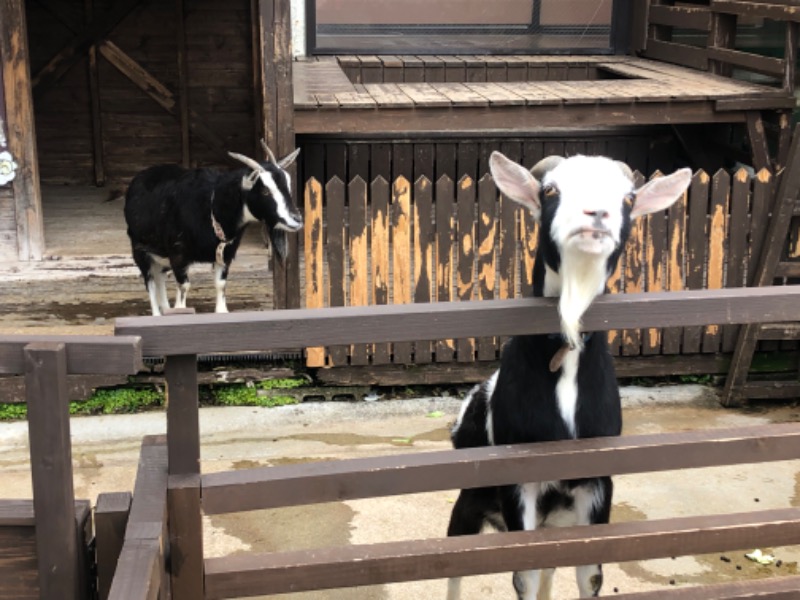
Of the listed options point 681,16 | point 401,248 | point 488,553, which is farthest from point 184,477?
point 681,16

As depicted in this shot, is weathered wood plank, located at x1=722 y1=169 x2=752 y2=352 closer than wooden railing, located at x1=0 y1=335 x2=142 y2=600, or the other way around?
wooden railing, located at x1=0 y1=335 x2=142 y2=600

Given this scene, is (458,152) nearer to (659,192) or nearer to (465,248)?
(465,248)

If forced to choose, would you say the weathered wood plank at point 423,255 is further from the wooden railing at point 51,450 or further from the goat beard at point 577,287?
the wooden railing at point 51,450

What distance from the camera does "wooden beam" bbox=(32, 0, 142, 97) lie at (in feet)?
36.1

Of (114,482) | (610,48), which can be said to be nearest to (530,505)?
(114,482)

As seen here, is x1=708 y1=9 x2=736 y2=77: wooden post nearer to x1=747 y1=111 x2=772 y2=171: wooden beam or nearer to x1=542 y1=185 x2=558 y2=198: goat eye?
x1=747 y1=111 x2=772 y2=171: wooden beam

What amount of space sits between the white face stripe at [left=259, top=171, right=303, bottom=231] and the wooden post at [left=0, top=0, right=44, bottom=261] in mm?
2309

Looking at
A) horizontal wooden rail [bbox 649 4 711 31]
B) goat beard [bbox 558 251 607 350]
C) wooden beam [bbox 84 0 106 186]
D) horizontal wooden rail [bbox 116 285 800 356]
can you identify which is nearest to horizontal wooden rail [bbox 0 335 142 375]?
horizontal wooden rail [bbox 116 285 800 356]

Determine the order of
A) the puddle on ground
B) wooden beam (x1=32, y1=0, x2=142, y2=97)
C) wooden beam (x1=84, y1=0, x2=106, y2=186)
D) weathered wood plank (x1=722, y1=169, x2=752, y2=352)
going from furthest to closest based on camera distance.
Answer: wooden beam (x1=84, y1=0, x2=106, y2=186) → wooden beam (x1=32, y1=0, x2=142, y2=97) → weathered wood plank (x1=722, y1=169, x2=752, y2=352) → the puddle on ground

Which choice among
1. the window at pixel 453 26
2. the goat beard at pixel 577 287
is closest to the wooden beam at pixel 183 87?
the window at pixel 453 26

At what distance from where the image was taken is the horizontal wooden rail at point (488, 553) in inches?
122

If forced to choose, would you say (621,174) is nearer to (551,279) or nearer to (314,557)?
(551,279)

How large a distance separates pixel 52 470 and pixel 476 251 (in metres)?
5.12

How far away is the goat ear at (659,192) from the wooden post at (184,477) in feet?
5.34
